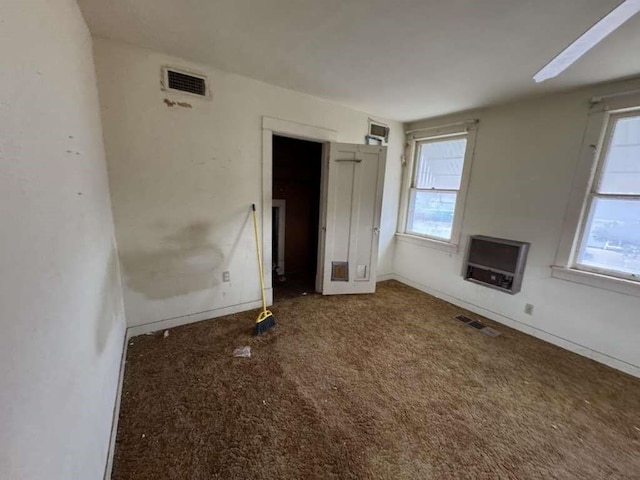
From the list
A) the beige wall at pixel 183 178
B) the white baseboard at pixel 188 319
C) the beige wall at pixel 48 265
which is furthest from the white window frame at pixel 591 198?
the beige wall at pixel 48 265

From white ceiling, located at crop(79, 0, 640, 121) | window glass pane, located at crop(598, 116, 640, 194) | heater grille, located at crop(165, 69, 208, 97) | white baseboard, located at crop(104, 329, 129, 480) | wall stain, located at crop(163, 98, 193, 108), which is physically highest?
white ceiling, located at crop(79, 0, 640, 121)

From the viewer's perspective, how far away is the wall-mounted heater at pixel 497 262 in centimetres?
266

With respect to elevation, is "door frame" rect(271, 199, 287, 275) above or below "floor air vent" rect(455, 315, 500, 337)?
above

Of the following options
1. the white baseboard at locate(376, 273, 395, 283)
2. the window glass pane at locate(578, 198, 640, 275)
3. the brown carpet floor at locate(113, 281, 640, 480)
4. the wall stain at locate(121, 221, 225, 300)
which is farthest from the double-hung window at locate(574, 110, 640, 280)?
the wall stain at locate(121, 221, 225, 300)

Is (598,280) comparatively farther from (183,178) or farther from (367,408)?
(183,178)

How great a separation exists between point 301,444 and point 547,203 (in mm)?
3017

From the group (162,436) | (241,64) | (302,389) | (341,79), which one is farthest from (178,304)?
(341,79)

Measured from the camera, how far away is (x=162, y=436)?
141 centimetres

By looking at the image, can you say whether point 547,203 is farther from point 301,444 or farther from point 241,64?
point 241,64

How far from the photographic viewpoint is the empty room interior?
90 cm

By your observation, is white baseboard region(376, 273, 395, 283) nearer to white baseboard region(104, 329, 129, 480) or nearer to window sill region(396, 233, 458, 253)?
window sill region(396, 233, 458, 253)

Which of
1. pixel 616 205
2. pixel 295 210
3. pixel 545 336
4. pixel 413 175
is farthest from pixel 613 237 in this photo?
pixel 295 210

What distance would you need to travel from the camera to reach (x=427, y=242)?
3.59 m

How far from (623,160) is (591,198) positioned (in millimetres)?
351
